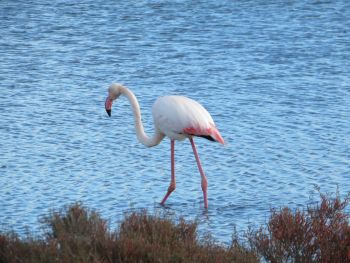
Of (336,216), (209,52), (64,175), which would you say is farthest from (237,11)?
(336,216)

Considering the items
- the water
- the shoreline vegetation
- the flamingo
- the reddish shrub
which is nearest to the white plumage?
the flamingo

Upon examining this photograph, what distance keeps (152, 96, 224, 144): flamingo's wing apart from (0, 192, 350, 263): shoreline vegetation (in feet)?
9.33

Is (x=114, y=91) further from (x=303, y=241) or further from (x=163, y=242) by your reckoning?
(x=163, y=242)

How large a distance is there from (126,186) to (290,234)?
12.4 ft

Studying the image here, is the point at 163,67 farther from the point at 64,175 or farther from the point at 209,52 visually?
the point at 64,175

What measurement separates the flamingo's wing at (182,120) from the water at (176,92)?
0.59m

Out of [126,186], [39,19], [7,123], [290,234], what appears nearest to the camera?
[290,234]

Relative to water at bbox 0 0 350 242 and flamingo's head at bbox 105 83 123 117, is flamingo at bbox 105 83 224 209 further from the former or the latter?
water at bbox 0 0 350 242

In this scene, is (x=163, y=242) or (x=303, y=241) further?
(x=303, y=241)

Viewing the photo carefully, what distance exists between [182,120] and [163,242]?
386 centimetres

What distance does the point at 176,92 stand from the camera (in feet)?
51.0

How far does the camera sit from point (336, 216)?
8312mm

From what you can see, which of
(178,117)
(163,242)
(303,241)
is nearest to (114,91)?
(178,117)

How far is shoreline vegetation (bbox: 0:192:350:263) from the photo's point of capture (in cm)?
703
